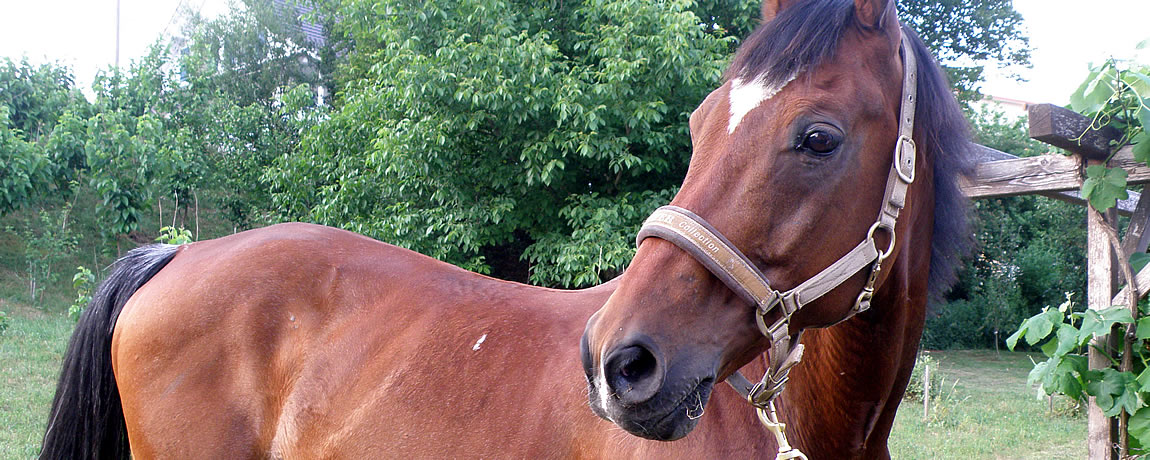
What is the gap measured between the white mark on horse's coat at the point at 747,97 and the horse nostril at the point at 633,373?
0.48m

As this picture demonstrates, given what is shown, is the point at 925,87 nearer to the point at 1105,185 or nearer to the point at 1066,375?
the point at 1105,185

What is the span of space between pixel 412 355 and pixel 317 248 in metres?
0.65

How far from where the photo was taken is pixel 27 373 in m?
7.37

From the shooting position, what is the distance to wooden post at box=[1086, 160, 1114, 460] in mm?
2918

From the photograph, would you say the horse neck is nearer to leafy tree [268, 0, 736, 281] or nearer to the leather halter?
the leather halter

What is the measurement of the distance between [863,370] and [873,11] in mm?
775

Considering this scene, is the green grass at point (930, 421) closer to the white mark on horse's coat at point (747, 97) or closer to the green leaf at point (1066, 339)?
the green leaf at point (1066, 339)

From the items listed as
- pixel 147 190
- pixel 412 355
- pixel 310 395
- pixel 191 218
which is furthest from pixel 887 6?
pixel 191 218

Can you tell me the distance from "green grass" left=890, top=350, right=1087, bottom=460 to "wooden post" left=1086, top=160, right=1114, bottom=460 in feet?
10.1

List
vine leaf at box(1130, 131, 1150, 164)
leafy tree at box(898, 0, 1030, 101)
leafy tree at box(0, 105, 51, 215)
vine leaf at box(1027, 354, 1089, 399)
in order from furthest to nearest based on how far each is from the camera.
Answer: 1. leafy tree at box(898, 0, 1030, 101)
2. leafy tree at box(0, 105, 51, 215)
3. vine leaf at box(1027, 354, 1089, 399)
4. vine leaf at box(1130, 131, 1150, 164)

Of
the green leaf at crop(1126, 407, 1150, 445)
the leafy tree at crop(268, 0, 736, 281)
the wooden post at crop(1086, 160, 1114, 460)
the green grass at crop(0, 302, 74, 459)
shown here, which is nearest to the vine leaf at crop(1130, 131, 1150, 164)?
the wooden post at crop(1086, 160, 1114, 460)

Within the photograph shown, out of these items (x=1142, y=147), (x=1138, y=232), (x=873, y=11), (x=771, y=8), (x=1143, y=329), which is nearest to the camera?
(x=873, y=11)

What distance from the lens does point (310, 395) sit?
2332 mm

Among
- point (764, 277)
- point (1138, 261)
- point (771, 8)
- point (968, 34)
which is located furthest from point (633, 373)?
point (968, 34)
